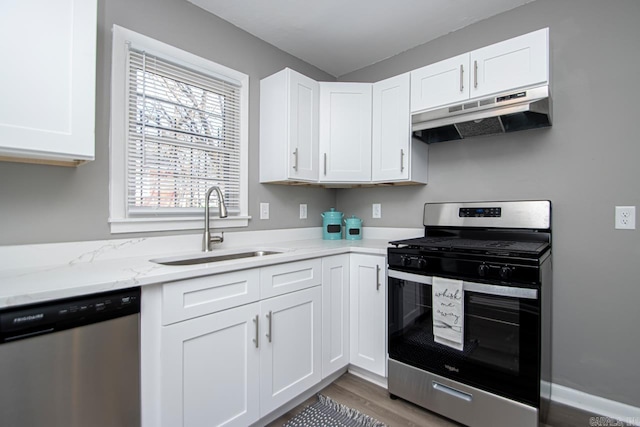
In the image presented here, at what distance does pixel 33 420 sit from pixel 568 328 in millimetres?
2551

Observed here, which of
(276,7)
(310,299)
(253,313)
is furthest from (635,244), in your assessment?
(276,7)

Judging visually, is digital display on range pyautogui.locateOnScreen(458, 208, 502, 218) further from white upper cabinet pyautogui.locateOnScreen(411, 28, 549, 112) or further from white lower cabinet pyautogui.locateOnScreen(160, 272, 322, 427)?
white lower cabinet pyautogui.locateOnScreen(160, 272, 322, 427)

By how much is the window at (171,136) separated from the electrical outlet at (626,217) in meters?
2.29

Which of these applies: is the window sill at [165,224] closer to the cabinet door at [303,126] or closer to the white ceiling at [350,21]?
the cabinet door at [303,126]

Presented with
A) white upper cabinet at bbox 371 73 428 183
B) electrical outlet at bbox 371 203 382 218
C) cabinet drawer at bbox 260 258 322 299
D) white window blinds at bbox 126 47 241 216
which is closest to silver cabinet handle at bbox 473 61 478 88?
white upper cabinet at bbox 371 73 428 183

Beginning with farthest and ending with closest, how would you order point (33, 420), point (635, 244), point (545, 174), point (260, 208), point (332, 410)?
point (260, 208), point (545, 174), point (332, 410), point (635, 244), point (33, 420)

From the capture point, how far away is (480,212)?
6.95 ft

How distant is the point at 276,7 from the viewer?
2004mm

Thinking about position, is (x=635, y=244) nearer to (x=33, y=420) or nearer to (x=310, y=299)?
(x=310, y=299)

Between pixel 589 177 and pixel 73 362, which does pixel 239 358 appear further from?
pixel 589 177

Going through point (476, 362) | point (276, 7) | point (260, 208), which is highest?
point (276, 7)

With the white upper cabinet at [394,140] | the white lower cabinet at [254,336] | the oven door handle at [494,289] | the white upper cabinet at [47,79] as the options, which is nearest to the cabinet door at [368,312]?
the white lower cabinet at [254,336]

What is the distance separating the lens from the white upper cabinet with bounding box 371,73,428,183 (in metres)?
2.23

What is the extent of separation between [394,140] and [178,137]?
4.96ft
